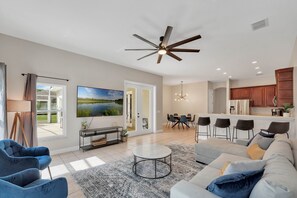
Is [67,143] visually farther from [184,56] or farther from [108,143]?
[184,56]

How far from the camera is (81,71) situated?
4.61 meters

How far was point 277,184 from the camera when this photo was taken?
3.53 ft

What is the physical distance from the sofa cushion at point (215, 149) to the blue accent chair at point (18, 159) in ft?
9.84

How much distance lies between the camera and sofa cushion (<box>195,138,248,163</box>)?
2832mm

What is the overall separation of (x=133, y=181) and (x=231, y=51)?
166 inches

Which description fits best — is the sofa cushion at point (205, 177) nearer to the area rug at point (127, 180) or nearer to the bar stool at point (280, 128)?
the area rug at point (127, 180)

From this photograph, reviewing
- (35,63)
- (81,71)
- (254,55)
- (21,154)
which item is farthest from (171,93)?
(21,154)

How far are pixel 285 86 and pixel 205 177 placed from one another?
15.4 ft

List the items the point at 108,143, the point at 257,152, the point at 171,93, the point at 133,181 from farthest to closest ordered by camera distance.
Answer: the point at 171,93, the point at 108,143, the point at 133,181, the point at 257,152

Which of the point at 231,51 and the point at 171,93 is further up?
the point at 231,51

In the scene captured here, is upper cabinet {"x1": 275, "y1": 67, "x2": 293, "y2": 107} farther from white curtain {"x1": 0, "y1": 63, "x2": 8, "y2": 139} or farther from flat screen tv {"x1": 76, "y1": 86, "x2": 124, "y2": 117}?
white curtain {"x1": 0, "y1": 63, "x2": 8, "y2": 139}

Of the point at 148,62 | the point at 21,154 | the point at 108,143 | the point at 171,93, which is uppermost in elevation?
the point at 148,62

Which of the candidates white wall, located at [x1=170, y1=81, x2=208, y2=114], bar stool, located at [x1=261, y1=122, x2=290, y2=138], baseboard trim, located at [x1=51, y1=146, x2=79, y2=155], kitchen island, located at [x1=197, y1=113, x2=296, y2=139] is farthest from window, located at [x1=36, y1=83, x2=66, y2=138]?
white wall, located at [x1=170, y1=81, x2=208, y2=114]

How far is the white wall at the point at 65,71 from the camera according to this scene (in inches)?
135
